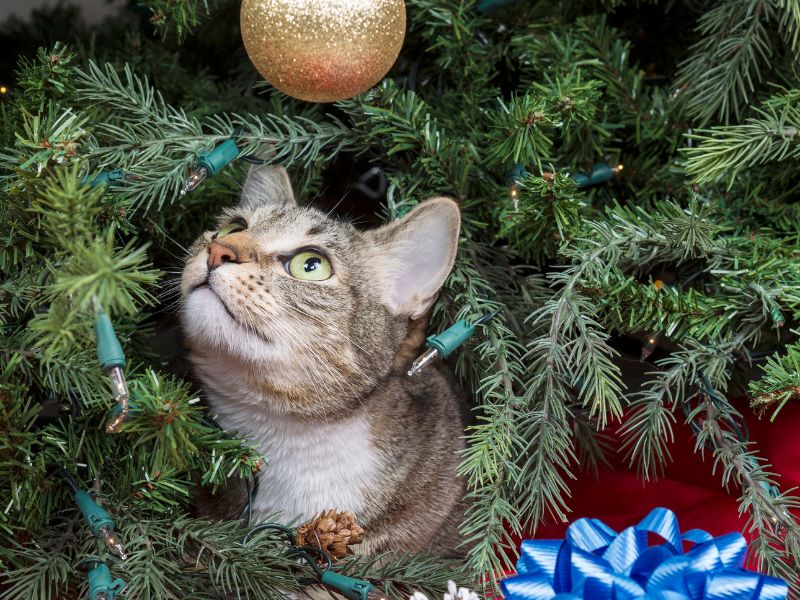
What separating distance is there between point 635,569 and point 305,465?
0.51 metres

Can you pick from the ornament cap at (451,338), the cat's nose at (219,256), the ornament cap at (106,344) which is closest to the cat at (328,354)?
the cat's nose at (219,256)

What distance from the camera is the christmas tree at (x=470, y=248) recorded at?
2.84 feet

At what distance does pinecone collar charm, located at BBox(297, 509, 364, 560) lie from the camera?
0.95 m

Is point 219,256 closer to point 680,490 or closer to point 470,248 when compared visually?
point 470,248

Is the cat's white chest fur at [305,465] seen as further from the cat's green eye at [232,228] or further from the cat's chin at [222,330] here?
the cat's green eye at [232,228]

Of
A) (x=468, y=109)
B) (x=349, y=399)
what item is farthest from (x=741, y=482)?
(x=468, y=109)

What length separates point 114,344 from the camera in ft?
2.32

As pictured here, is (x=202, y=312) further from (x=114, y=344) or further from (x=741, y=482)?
(x=741, y=482)

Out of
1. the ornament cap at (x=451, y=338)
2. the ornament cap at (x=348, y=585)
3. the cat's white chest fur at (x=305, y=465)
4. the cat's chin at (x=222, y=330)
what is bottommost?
the cat's white chest fur at (x=305, y=465)

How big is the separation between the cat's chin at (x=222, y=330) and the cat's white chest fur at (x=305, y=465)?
11 centimetres

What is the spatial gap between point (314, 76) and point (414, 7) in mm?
342

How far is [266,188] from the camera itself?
4.20 feet

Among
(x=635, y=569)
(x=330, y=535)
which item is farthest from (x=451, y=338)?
(x=635, y=569)

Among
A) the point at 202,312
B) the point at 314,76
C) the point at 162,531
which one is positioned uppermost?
the point at 314,76
